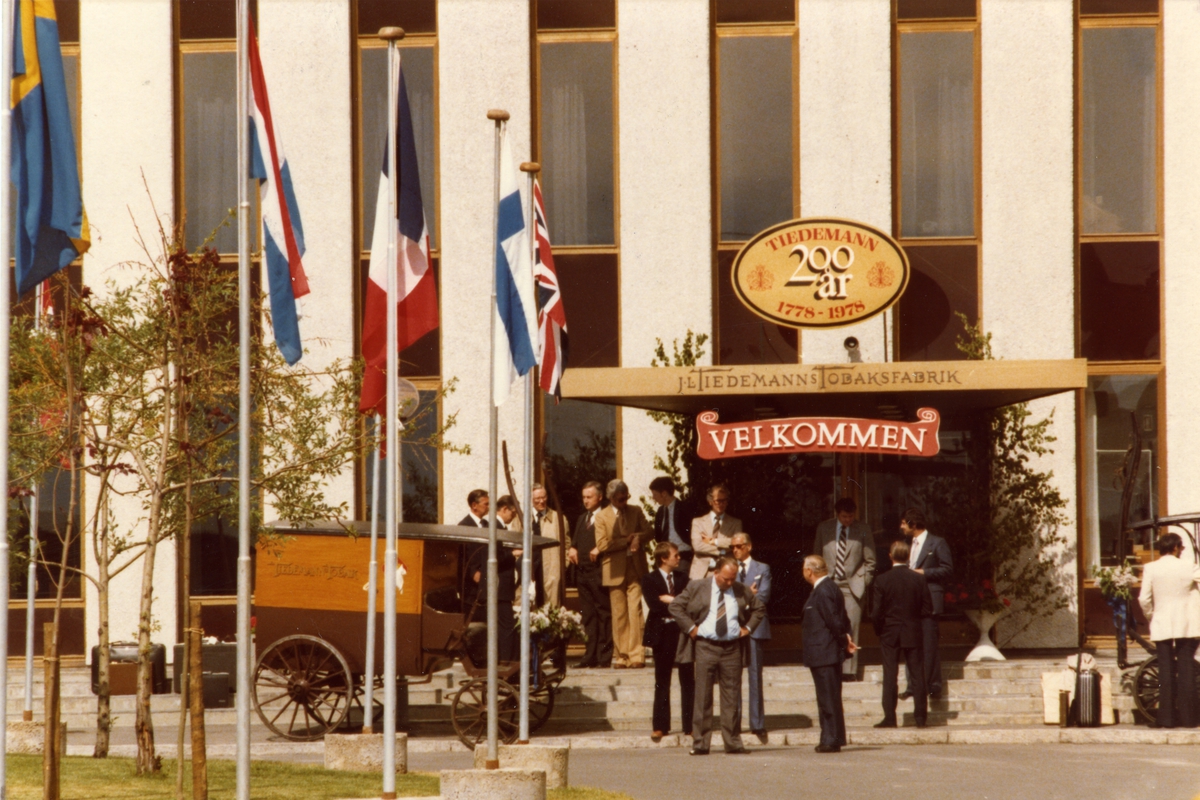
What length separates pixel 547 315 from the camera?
14312 mm

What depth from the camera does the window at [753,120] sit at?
72.4 feet

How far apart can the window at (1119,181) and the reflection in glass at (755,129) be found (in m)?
3.88

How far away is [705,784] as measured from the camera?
13.1 m

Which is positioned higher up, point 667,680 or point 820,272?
point 820,272

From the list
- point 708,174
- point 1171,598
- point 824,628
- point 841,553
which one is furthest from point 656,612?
point 708,174

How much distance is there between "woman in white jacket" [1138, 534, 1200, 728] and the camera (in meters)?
15.8

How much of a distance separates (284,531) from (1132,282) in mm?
11825

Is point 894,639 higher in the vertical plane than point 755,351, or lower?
lower

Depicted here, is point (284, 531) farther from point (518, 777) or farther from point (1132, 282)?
point (1132, 282)

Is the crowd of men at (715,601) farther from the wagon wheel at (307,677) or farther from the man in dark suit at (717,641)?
the wagon wheel at (307,677)

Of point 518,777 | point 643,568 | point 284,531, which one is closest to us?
point 518,777

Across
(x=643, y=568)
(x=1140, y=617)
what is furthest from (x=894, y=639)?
(x=1140, y=617)

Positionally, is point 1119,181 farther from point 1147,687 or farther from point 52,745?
point 52,745

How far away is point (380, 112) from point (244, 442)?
42.8 ft
